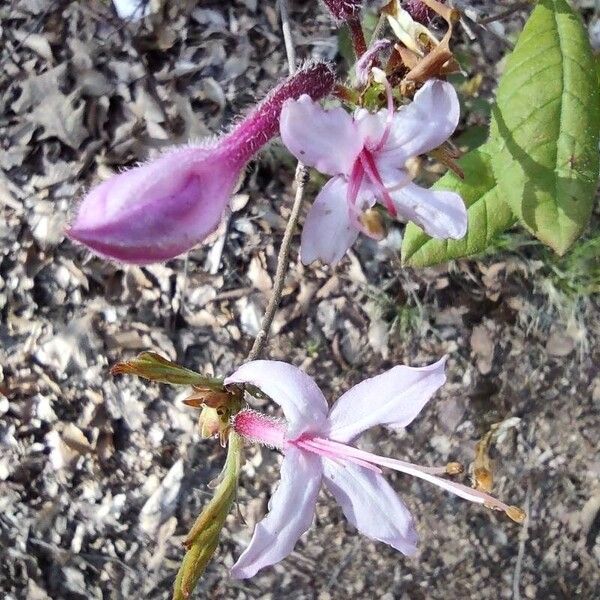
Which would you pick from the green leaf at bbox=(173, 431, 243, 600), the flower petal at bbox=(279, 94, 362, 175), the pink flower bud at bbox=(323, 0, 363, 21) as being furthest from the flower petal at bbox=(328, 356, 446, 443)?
the pink flower bud at bbox=(323, 0, 363, 21)

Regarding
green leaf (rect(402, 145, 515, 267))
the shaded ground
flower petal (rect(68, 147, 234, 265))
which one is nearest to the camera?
flower petal (rect(68, 147, 234, 265))

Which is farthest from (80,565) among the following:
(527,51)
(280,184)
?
(527,51)

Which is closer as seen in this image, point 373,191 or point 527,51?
point 373,191

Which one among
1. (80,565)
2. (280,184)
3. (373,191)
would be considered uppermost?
(373,191)

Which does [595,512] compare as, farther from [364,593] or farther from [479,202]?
[479,202]

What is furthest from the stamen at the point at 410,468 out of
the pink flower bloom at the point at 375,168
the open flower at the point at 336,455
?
the pink flower bloom at the point at 375,168

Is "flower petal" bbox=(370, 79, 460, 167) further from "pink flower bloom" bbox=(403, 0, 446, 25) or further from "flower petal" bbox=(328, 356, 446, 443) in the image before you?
"flower petal" bbox=(328, 356, 446, 443)
